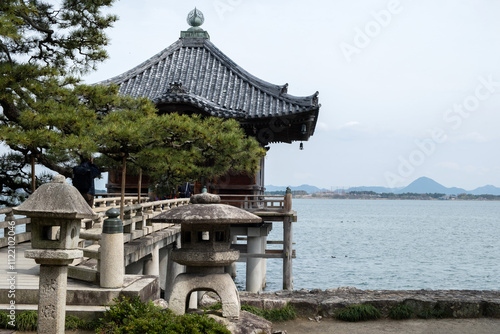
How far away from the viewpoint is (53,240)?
20.7ft

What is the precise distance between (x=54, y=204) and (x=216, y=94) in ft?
75.1

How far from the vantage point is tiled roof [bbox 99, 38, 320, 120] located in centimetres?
2467

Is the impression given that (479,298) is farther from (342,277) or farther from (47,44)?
(342,277)

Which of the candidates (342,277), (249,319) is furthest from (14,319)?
(342,277)

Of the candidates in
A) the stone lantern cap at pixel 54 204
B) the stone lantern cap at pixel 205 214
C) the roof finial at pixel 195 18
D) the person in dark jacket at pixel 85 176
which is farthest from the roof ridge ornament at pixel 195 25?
the stone lantern cap at pixel 54 204

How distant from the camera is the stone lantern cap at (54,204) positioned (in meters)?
6.17

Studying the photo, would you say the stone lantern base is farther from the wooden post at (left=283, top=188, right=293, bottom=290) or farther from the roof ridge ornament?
the roof ridge ornament

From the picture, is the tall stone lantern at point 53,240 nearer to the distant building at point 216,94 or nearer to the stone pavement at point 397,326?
the stone pavement at point 397,326

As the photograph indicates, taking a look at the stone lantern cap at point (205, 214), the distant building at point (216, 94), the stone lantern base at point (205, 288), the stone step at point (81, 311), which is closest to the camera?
the stone step at point (81, 311)

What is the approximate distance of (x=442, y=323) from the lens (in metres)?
10.3

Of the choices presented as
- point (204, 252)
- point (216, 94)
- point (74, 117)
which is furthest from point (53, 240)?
point (216, 94)

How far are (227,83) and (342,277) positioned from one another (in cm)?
1640

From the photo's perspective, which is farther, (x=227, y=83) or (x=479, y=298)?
(x=227, y=83)

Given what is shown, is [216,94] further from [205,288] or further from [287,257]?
[205,288]
